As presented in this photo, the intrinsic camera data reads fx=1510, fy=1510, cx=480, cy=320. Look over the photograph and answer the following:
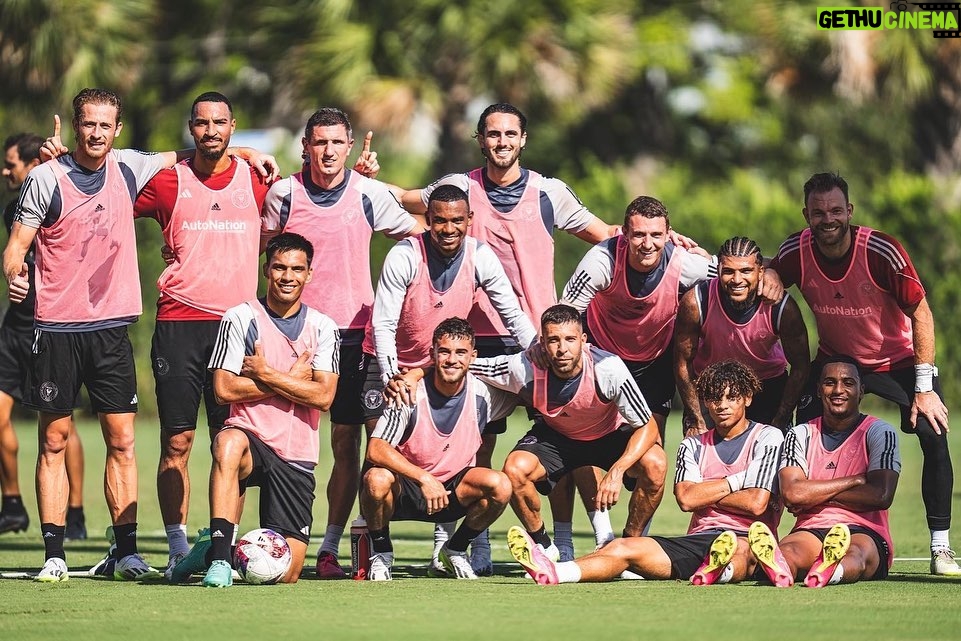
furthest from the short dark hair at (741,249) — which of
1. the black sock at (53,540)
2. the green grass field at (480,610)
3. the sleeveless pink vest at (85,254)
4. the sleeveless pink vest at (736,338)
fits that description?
the black sock at (53,540)

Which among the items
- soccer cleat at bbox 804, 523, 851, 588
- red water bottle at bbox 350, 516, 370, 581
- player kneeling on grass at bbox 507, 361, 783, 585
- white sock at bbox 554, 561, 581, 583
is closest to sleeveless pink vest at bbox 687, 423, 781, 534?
player kneeling on grass at bbox 507, 361, 783, 585

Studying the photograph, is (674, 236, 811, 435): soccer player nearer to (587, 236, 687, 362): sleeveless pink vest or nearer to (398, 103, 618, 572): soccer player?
(587, 236, 687, 362): sleeveless pink vest

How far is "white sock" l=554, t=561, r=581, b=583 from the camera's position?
26.0 feet

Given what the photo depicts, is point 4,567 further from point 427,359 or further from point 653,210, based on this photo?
point 653,210

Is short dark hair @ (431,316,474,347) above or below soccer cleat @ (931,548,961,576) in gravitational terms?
above

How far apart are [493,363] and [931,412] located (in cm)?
250

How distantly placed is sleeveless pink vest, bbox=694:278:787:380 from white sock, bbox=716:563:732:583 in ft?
4.74

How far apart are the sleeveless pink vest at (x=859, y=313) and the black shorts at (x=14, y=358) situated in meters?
5.56

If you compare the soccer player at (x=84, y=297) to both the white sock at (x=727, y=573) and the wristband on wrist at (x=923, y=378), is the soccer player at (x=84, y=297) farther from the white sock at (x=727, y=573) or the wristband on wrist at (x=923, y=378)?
the wristband on wrist at (x=923, y=378)

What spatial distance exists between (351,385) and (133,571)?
66.3 inches

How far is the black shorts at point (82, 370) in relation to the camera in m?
8.52

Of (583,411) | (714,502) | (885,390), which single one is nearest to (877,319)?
(885,390)

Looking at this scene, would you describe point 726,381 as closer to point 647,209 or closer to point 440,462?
point 647,209

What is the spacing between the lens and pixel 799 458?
837cm
